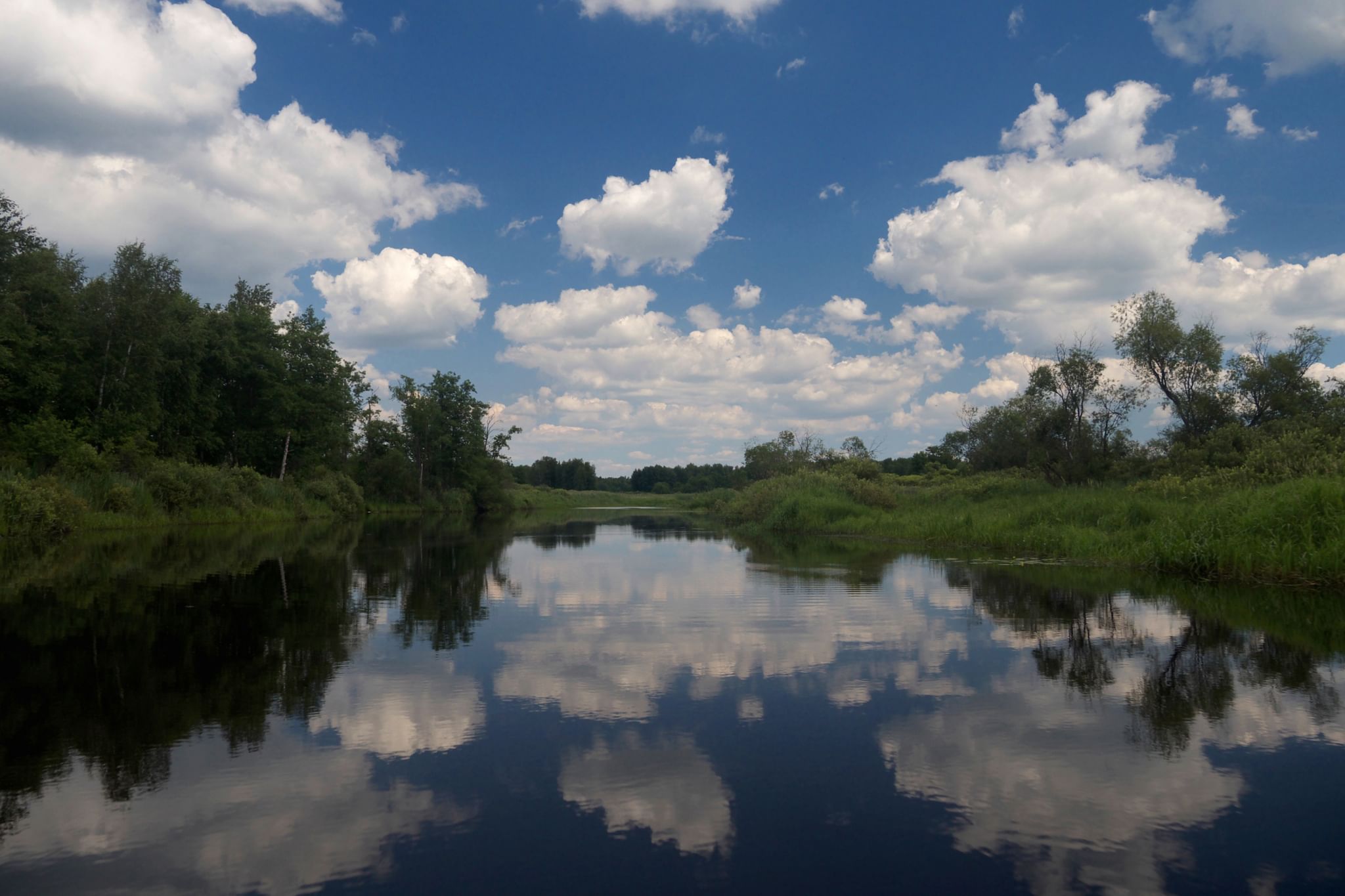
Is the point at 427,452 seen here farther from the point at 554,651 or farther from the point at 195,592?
the point at 554,651

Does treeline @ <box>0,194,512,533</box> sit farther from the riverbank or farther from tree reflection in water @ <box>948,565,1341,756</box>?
tree reflection in water @ <box>948,565,1341,756</box>

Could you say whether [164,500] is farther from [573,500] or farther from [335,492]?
[573,500]

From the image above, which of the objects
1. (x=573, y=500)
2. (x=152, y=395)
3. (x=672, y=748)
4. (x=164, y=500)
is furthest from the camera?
(x=573, y=500)

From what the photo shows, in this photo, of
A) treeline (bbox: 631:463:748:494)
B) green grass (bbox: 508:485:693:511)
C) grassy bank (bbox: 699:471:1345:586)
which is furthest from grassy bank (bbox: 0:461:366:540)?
treeline (bbox: 631:463:748:494)

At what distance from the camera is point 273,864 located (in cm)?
408

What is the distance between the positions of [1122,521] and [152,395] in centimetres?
4060

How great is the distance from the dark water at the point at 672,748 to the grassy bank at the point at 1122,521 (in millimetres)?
1926

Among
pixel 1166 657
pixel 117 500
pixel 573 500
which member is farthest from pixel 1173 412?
pixel 573 500

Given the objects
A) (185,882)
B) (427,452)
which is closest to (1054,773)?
(185,882)

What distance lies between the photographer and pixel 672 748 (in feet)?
19.3

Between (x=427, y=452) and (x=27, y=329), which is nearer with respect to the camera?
(x=27, y=329)

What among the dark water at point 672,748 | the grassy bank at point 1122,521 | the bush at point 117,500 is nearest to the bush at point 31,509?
the bush at point 117,500

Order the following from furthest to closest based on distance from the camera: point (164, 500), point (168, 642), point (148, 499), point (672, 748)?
1. point (164, 500)
2. point (148, 499)
3. point (168, 642)
4. point (672, 748)

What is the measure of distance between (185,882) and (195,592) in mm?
11516
